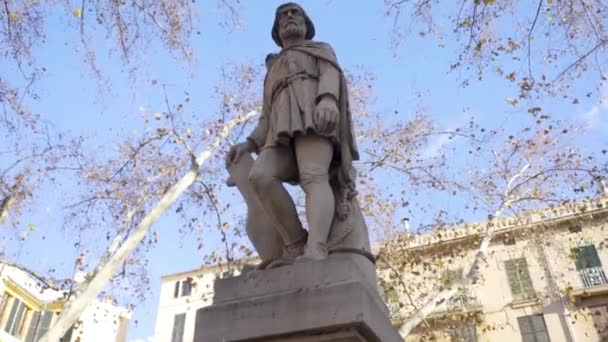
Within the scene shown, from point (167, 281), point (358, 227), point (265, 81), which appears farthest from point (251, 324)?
point (167, 281)

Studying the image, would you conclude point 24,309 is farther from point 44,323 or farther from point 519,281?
point 519,281

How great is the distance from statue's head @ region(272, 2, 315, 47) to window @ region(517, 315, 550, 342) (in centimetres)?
2353

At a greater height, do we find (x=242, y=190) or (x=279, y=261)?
(x=242, y=190)

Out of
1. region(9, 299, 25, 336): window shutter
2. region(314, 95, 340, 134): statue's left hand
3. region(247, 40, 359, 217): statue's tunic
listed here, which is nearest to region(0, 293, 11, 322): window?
region(9, 299, 25, 336): window shutter

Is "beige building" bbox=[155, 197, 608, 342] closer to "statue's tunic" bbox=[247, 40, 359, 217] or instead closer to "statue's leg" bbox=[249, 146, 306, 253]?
"statue's tunic" bbox=[247, 40, 359, 217]

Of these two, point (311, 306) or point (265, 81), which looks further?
point (265, 81)

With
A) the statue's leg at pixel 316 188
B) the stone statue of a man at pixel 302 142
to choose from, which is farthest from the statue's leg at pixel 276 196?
the statue's leg at pixel 316 188

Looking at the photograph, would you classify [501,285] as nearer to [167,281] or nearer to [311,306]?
[167,281]

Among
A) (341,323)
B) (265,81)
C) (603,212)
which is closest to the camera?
(341,323)

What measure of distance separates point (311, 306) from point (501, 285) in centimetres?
2510

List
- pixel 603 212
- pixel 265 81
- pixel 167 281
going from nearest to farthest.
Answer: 1. pixel 265 81
2. pixel 603 212
3. pixel 167 281

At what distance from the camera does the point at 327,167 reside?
13.9 ft

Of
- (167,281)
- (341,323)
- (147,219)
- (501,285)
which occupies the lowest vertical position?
(341,323)

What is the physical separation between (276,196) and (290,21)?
1.80 meters
